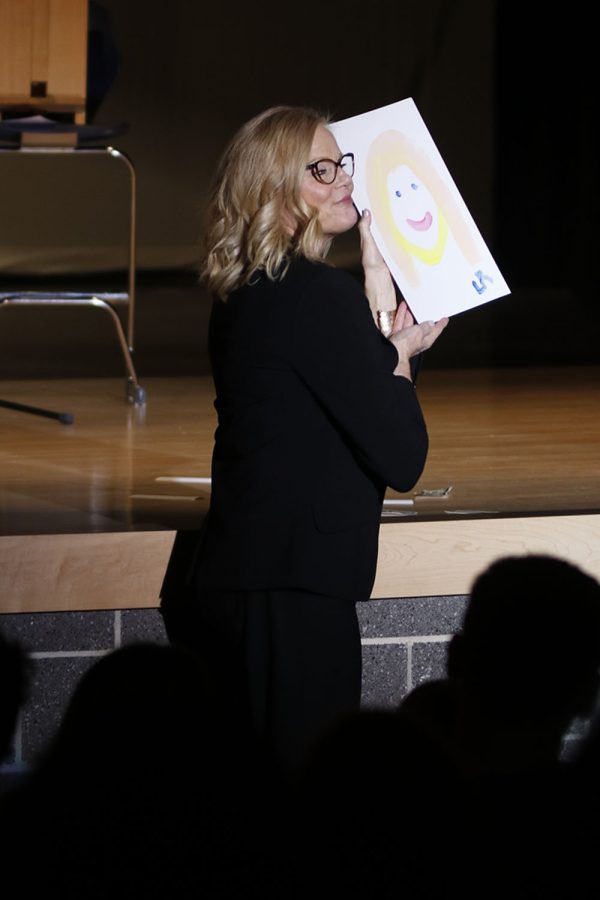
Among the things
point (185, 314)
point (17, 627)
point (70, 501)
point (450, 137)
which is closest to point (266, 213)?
point (17, 627)

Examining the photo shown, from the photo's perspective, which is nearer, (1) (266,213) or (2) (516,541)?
(1) (266,213)

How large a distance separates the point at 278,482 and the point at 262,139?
37 centimetres

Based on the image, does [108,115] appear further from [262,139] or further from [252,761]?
[252,761]

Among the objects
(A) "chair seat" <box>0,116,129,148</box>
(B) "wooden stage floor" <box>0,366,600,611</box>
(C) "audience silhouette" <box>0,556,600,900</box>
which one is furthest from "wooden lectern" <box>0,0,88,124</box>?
(C) "audience silhouette" <box>0,556,600,900</box>

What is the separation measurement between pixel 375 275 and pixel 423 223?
0.09 metres

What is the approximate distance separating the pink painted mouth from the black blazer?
23cm

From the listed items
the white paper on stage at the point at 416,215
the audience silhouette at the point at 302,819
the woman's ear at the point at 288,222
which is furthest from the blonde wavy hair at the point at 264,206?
the audience silhouette at the point at 302,819

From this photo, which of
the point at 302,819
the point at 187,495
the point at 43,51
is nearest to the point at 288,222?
the point at 187,495

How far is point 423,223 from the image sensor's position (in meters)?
1.70

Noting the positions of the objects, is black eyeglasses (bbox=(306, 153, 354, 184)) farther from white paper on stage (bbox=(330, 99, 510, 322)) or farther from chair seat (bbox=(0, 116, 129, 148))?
chair seat (bbox=(0, 116, 129, 148))

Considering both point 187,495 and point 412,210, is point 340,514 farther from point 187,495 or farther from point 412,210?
point 187,495

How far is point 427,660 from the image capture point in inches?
79.0

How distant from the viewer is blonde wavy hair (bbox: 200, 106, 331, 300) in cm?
149

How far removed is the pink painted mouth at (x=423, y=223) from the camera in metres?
1.69
